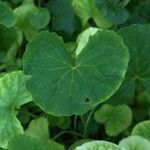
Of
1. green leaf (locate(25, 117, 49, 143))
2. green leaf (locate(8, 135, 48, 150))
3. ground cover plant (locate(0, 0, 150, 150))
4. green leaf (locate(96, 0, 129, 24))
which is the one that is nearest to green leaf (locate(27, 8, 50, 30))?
ground cover plant (locate(0, 0, 150, 150))

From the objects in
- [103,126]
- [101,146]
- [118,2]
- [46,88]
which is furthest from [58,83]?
[118,2]

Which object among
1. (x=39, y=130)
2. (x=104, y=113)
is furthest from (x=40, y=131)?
(x=104, y=113)

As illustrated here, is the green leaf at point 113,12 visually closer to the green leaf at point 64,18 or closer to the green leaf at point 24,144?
the green leaf at point 64,18

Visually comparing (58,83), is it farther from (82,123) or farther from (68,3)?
(68,3)

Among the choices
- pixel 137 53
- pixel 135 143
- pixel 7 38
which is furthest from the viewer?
pixel 7 38

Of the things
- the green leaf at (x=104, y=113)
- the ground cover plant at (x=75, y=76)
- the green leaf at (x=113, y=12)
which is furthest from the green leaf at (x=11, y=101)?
the green leaf at (x=113, y=12)

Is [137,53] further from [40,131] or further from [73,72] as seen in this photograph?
[40,131]
